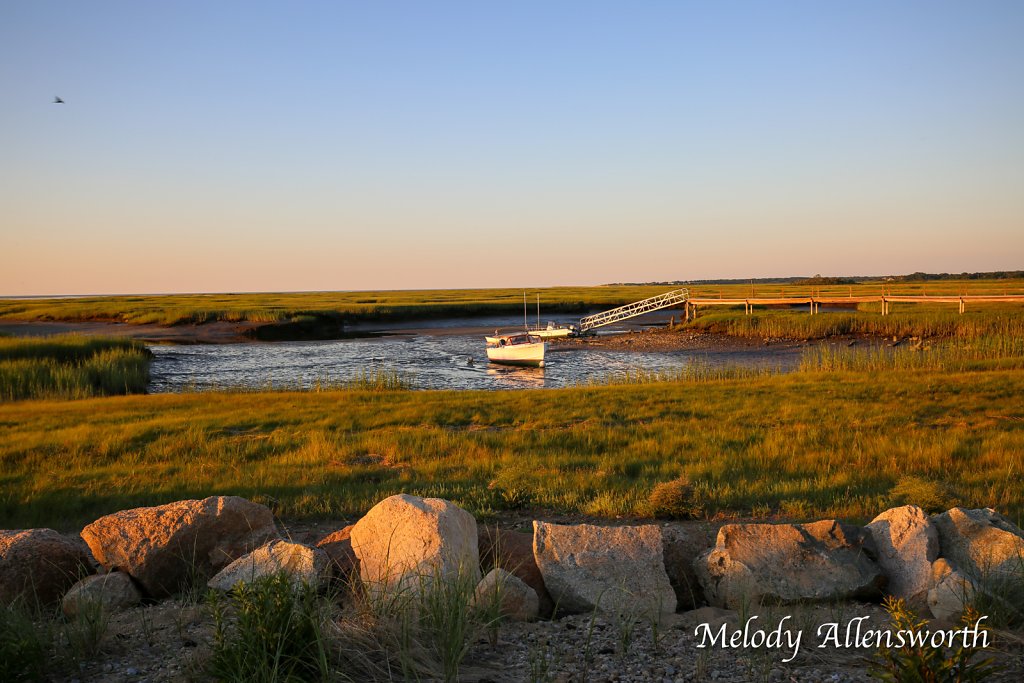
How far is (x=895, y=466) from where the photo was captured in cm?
1151

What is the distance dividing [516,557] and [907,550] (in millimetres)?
3323

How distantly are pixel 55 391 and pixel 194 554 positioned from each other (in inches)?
905

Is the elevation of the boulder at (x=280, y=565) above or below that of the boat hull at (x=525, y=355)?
above

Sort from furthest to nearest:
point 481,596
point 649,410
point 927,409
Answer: point 649,410
point 927,409
point 481,596

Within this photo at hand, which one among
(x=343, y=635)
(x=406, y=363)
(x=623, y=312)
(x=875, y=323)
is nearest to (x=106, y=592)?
(x=343, y=635)

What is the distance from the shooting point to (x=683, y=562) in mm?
6984

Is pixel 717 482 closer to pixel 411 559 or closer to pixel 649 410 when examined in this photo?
pixel 411 559

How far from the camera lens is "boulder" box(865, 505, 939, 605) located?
21.3 feet

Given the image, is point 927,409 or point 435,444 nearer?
point 435,444

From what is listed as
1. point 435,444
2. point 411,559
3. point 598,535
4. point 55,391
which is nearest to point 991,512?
point 598,535

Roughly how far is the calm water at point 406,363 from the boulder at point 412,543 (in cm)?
2583

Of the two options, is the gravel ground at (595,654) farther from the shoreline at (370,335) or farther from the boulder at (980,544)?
the shoreline at (370,335)

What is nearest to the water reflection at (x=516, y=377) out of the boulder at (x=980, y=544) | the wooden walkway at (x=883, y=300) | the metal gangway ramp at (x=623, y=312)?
A: the metal gangway ramp at (x=623, y=312)

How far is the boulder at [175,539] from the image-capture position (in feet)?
23.6
